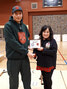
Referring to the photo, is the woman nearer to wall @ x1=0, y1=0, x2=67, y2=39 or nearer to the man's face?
the man's face

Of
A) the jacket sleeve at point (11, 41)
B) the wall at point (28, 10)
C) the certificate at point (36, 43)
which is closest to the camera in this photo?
the jacket sleeve at point (11, 41)

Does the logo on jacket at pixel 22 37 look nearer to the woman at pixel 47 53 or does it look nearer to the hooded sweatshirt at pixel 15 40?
the hooded sweatshirt at pixel 15 40

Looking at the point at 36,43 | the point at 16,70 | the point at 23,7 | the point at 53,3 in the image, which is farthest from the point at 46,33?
the point at 23,7

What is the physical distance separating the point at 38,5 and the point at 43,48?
27.2 ft

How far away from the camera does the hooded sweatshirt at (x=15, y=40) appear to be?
150 centimetres

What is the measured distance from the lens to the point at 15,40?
1.51 m

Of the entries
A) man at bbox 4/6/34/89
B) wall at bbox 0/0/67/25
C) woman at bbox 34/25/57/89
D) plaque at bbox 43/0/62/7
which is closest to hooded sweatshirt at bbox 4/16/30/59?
man at bbox 4/6/34/89

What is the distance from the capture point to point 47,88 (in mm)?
1913

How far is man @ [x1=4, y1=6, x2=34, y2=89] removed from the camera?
59.2 inches

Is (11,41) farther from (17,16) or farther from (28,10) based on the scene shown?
(28,10)

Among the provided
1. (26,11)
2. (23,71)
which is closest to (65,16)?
(26,11)

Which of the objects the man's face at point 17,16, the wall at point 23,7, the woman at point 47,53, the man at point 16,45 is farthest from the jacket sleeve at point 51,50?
the wall at point 23,7

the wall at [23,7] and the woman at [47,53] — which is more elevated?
the wall at [23,7]

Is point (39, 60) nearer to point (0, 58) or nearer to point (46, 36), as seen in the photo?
point (46, 36)
